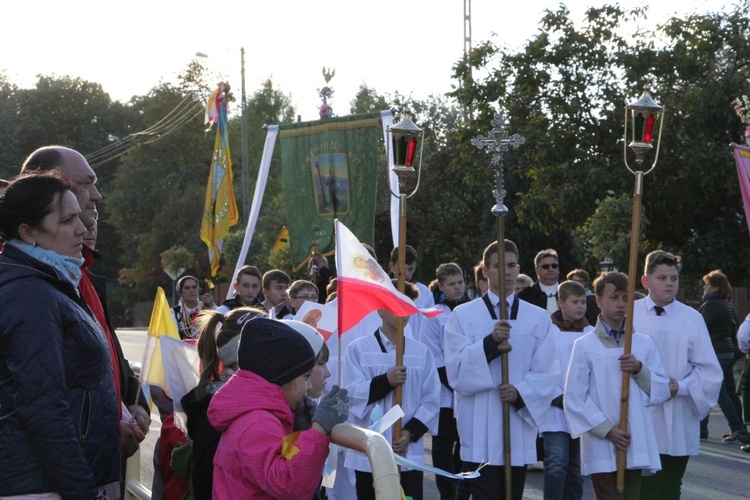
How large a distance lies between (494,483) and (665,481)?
125cm

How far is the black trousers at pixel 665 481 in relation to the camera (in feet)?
25.3

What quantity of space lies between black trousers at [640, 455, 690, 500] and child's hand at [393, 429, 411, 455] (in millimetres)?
1787

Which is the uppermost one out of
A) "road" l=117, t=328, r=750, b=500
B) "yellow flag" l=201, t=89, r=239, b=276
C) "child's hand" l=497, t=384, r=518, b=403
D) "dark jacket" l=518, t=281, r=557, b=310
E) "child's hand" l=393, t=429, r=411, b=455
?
"yellow flag" l=201, t=89, r=239, b=276

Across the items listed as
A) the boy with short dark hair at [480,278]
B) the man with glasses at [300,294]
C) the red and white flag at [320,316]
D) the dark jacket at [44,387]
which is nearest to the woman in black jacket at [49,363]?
the dark jacket at [44,387]

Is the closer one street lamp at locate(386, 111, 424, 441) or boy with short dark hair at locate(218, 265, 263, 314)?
street lamp at locate(386, 111, 424, 441)

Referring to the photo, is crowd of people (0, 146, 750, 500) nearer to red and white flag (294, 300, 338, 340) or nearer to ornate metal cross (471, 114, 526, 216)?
red and white flag (294, 300, 338, 340)

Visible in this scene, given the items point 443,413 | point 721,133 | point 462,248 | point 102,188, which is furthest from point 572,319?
point 102,188

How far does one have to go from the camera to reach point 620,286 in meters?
7.46

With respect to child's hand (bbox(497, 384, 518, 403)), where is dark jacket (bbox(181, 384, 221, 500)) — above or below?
above

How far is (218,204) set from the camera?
787 inches

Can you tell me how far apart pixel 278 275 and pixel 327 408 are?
7.45 m

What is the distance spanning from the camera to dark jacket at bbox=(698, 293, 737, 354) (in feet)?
43.4

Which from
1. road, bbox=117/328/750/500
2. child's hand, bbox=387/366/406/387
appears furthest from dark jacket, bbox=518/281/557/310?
child's hand, bbox=387/366/406/387

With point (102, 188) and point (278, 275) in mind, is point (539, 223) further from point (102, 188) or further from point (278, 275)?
point (102, 188)
